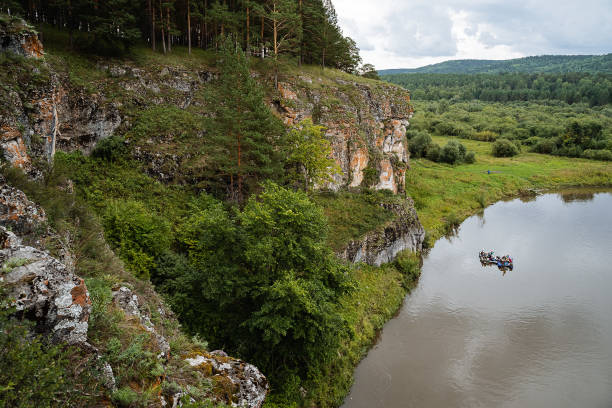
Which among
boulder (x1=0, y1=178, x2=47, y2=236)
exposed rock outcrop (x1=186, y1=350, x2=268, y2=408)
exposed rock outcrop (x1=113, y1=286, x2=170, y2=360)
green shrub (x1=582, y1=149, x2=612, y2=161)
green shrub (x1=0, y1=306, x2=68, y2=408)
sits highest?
green shrub (x1=582, y1=149, x2=612, y2=161)

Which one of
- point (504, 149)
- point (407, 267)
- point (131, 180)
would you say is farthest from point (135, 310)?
point (504, 149)

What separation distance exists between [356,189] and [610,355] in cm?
2012

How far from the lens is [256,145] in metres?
17.9

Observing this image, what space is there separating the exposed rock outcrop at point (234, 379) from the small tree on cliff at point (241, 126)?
38.9 ft

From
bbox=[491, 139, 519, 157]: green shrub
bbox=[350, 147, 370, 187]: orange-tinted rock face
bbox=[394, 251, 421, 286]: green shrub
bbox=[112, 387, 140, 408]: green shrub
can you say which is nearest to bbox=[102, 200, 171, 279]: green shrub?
bbox=[112, 387, 140, 408]: green shrub

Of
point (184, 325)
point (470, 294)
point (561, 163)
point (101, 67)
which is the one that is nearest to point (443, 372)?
point (470, 294)

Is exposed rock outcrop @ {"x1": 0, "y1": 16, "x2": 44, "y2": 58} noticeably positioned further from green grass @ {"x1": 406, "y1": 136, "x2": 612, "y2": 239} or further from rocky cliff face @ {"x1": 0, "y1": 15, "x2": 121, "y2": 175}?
green grass @ {"x1": 406, "y1": 136, "x2": 612, "y2": 239}

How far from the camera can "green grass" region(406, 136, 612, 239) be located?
4174 cm

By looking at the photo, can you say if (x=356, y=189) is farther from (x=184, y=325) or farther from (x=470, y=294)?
(x=184, y=325)

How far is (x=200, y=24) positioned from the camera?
1240 inches

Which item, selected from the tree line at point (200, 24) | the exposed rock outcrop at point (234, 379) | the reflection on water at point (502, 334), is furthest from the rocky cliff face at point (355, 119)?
the exposed rock outcrop at point (234, 379)

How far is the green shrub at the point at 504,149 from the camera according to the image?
76.0 meters

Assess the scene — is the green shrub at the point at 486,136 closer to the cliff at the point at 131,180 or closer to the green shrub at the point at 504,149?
the green shrub at the point at 504,149

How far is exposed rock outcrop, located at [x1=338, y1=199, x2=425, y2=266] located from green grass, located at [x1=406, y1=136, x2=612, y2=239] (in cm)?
671
